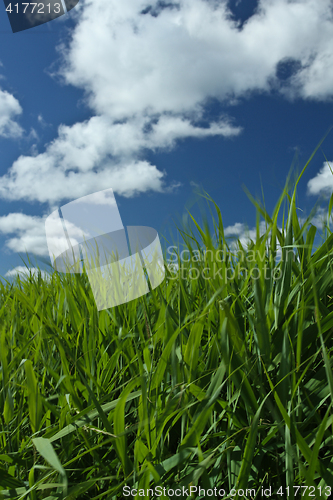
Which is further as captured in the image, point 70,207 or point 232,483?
point 70,207

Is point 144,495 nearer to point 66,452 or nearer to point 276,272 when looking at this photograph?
point 66,452

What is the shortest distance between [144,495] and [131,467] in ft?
0.26

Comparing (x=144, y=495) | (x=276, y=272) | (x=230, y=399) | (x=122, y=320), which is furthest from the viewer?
(x=122, y=320)

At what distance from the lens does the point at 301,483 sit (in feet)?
2.05

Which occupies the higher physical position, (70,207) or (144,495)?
(70,207)

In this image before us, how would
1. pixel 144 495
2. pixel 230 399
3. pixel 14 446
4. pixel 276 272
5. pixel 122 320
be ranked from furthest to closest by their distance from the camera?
pixel 122 320 → pixel 276 272 → pixel 14 446 → pixel 230 399 → pixel 144 495

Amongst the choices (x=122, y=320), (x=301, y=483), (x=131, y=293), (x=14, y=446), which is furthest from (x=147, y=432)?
(x=131, y=293)

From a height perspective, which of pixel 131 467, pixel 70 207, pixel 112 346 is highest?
pixel 70 207

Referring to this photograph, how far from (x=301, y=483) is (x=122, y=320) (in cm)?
73

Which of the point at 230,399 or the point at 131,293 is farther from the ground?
the point at 131,293

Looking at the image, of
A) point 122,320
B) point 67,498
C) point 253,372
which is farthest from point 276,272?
point 67,498

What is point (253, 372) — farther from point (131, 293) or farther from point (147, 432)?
point (131, 293)

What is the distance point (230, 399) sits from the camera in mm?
712

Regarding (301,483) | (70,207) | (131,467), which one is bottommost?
(301,483)
